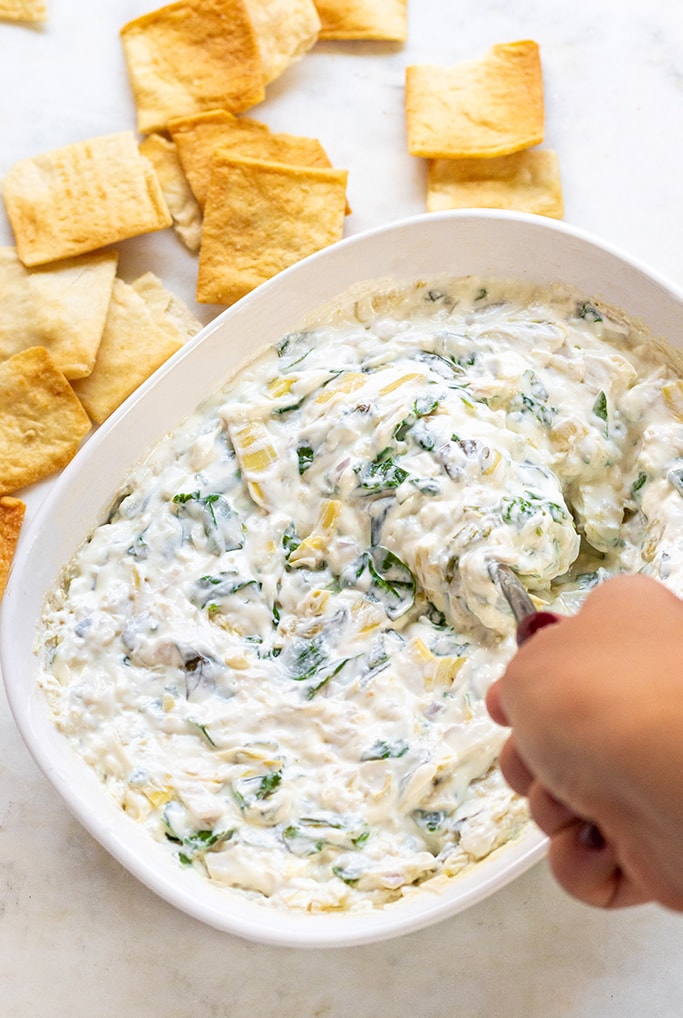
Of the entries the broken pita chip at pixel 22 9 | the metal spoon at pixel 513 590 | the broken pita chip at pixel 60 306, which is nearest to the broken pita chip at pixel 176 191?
the broken pita chip at pixel 60 306

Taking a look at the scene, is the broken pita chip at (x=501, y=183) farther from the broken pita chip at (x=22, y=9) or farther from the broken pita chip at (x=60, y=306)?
the broken pita chip at (x=22, y=9)

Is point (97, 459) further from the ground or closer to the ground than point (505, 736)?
further from the ground

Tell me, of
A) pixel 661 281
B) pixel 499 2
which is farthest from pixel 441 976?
pixel 499 2

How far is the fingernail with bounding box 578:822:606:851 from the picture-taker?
1.07 metres

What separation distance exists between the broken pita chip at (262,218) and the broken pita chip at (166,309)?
0.07 meters

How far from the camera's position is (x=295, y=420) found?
5.99ft

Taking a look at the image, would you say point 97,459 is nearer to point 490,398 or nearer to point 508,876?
point 490,398

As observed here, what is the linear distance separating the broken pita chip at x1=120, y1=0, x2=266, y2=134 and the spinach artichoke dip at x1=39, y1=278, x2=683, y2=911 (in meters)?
0.66

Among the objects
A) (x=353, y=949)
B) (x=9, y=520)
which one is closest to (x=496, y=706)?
(x=353, y=949)

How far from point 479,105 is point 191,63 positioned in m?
0.62

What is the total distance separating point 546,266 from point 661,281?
206 millimetres

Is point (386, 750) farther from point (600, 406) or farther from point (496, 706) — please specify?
point (600, 406)

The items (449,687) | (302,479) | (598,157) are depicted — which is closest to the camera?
(449,687)

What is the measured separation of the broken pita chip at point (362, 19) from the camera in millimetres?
2248
